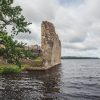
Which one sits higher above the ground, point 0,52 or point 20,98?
point 0,52

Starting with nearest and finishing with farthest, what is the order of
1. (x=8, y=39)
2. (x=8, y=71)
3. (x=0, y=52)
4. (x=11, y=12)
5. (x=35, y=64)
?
(x=8, y=39)
(x=0, y=52)
(x=11, y=12)
(x=8, y=71)
(x=35, y=64)

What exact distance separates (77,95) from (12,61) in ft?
27.2

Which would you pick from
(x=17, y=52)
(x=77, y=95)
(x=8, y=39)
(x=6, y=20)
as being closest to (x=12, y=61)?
(x=17, y=52)

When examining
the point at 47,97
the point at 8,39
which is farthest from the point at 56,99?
the point at 8,39

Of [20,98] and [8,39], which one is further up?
[8,39]

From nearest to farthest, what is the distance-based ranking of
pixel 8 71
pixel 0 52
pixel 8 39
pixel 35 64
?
1. pixel 8 39
2. pixel 0 52
3. pixel 8 71
4. pixel 35 64

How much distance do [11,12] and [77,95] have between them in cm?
1150

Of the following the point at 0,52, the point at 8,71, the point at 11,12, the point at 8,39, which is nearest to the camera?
the point at 8,39

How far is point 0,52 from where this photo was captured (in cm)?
2462

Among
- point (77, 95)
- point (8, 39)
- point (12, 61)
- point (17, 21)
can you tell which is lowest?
point (77, 95)

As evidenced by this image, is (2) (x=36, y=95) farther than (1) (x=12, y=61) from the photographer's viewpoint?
Yes

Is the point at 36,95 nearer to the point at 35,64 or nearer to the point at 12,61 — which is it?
the point at 12,61

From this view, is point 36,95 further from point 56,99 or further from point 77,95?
point 77,95

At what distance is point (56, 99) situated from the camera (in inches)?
983
